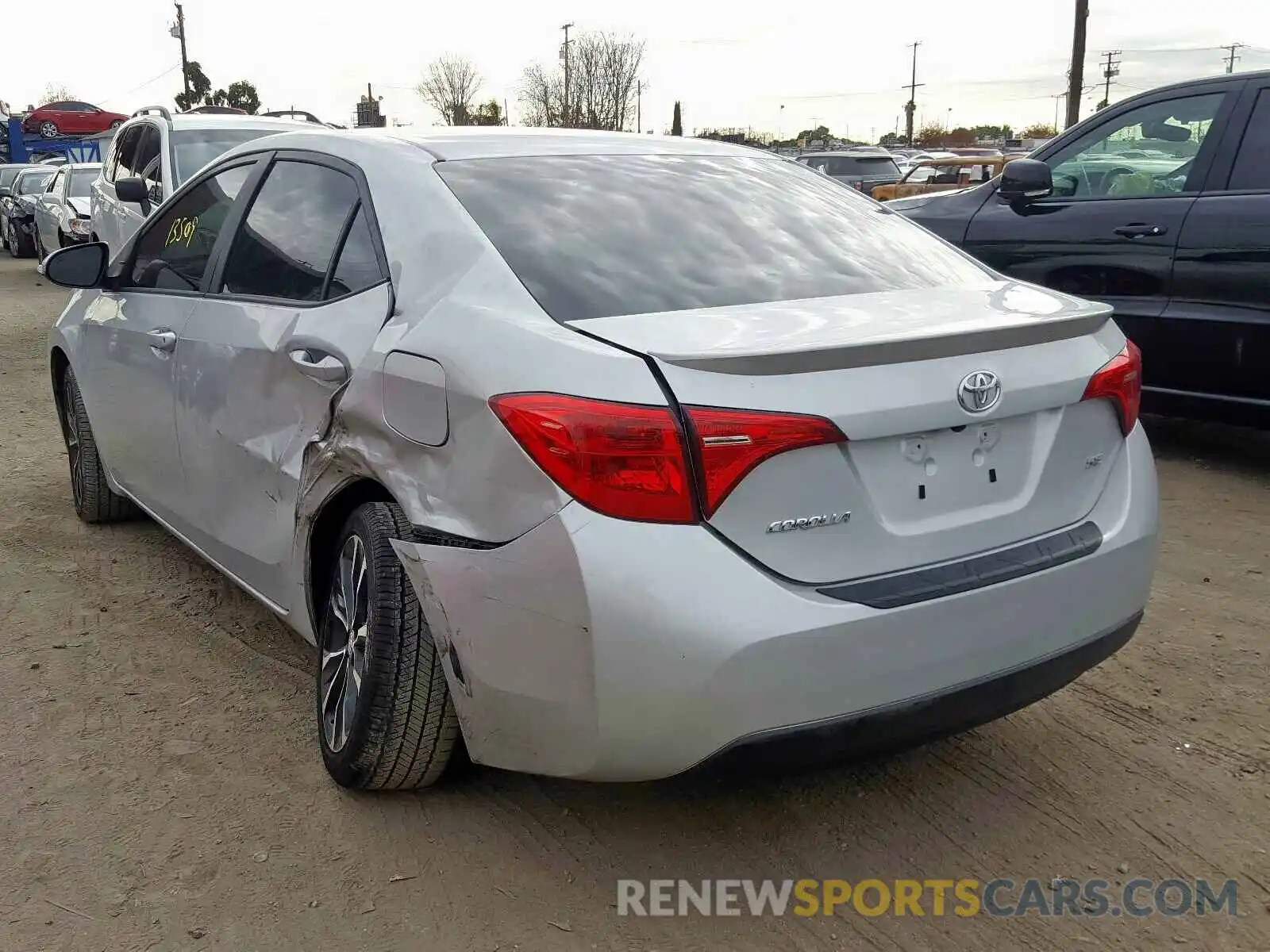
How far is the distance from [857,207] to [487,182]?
1101 mm

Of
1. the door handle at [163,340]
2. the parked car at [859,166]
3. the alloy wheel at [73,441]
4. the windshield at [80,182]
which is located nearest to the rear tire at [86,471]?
the alloy wheel at [73,441]

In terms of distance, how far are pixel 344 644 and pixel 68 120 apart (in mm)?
42500

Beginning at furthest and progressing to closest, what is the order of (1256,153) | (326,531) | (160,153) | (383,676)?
(160,153)
(1256,153)
(326,531)
(383,676)

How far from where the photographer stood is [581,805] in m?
2.87

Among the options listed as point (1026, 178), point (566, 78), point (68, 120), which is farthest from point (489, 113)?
point (1026, 178)

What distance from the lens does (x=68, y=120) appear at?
39.6 metres

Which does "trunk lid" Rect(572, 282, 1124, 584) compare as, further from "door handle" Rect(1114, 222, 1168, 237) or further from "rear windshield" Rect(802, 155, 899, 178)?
"rear windshield" Rect(802, 155, 899, 178)

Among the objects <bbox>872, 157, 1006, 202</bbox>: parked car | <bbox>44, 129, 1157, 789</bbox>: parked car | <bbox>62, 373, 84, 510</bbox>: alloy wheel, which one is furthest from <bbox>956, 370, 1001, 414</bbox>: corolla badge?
<bbox>872, 157, 1006, 202</bbox>: parked car

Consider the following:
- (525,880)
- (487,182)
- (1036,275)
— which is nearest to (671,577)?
(525,880)

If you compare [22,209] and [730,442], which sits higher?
[730,442]

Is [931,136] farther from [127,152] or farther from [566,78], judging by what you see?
[127,152]

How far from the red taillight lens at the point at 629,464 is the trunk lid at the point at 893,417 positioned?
0.26ft

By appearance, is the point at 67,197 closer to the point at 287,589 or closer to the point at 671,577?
the point at 287,589

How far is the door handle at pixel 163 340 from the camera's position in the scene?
374 cm
